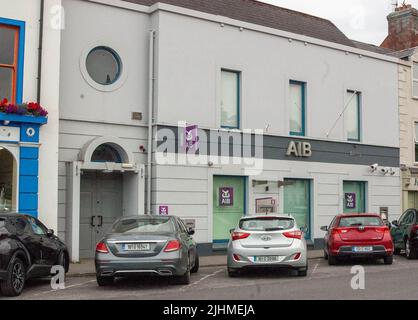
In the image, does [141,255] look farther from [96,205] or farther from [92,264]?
[96,205]

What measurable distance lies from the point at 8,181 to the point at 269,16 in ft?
41.7

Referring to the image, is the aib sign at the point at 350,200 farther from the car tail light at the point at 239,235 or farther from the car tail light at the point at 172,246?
the car tail light at the point at 172,246

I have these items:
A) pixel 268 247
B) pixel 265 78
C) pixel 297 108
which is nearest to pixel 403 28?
pixel 297 108

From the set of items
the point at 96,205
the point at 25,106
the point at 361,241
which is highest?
the point at 25,106

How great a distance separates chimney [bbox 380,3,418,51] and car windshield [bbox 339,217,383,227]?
16.6 meters

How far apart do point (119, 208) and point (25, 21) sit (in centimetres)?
619

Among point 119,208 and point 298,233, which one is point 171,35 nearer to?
point 119,208

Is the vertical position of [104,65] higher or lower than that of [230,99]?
higher

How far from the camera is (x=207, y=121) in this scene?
770 inches

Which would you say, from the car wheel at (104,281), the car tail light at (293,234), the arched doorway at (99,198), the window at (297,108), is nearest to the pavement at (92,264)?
the arched doorway at (99,198)

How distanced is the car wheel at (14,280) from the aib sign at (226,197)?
966 cm

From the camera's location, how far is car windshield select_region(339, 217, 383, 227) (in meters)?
15.9

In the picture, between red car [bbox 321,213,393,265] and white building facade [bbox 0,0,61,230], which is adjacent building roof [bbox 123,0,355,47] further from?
red car [bbox 321,213,393,265]
